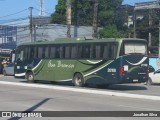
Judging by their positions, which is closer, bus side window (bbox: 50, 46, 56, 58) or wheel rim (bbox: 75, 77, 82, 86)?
wheel rim (bbox: 75, 77, 82, 86)

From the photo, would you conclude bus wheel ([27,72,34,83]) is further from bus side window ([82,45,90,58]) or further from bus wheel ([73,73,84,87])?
bus side window ([82,45,90,58])

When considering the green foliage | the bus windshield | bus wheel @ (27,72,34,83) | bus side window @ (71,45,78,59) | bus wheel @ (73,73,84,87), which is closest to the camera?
the bus windshield

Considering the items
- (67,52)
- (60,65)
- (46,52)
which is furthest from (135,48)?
(46,52)

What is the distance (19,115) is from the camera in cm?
1257

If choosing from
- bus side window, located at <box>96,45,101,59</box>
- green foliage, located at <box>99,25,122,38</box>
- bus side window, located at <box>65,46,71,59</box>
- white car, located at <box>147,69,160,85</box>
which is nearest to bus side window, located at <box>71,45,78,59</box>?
bus side window, located at <box>65,46,71,59</box>

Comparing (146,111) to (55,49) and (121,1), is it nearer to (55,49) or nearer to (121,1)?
(55,49)

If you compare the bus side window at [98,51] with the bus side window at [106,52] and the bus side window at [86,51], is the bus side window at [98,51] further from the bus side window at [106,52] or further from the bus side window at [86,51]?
the bus side window at [86,51]

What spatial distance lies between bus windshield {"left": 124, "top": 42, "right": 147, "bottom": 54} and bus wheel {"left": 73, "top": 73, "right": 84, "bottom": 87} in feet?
12.5

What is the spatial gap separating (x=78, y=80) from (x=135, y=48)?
15.0 feet

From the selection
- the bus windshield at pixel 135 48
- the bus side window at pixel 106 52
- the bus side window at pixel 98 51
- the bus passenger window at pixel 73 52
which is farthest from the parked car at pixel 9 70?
the bus windshield at pixel 135 48

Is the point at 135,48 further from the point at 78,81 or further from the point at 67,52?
the point at 67,52

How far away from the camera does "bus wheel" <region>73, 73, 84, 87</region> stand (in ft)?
85.4

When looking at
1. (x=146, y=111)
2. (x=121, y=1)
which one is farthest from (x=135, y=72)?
(x=121, y=1)

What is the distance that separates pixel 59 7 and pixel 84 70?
156 feet
